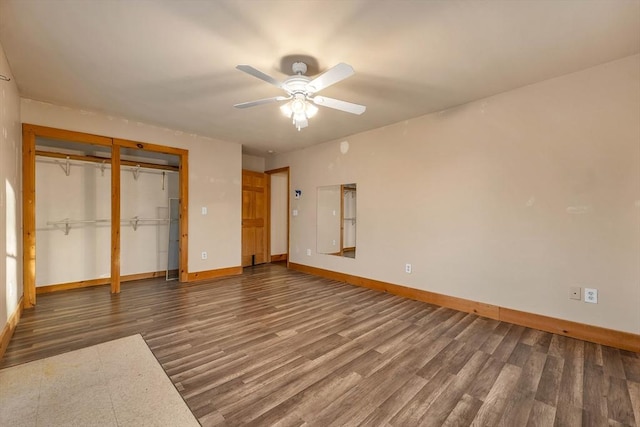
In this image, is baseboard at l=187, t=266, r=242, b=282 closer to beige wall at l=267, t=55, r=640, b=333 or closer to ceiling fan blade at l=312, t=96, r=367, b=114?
beige wall at l=267, t=55, r=640, b=333

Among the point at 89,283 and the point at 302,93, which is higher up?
the point at 302,93

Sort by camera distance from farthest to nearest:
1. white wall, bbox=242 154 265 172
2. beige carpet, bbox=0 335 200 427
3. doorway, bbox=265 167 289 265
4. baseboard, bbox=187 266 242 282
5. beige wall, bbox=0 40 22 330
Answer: doorway, bbox=265 167 289 265 → white wall, bbox=242 154 265 172 → baseboard, bbox=187 266 242 282 → beige wall, bbox=0 40 22 330 → beige carpet, bbox=0 335 200 427

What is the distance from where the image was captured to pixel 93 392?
1.76m

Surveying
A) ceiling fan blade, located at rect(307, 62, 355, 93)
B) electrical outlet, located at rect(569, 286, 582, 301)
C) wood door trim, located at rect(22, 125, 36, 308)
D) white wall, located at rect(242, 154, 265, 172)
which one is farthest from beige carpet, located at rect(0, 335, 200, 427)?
white wall, located at rect(242, 154, 265, 172)

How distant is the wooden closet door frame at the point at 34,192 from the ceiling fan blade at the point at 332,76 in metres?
3.19

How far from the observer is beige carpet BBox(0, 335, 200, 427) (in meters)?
1.53

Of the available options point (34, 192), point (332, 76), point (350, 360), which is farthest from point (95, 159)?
point (350, 360)

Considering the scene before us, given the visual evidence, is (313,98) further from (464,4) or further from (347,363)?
(347,363)

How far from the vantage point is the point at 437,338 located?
8.34 feet

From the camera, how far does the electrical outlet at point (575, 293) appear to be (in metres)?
2.55

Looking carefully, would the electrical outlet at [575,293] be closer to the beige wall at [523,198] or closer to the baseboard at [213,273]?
the beige wall at [523,198]

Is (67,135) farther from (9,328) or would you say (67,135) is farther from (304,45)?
(304,45)

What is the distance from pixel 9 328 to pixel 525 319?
5.01 m

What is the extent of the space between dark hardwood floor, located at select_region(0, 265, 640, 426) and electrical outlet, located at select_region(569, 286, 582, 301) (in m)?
0.40
